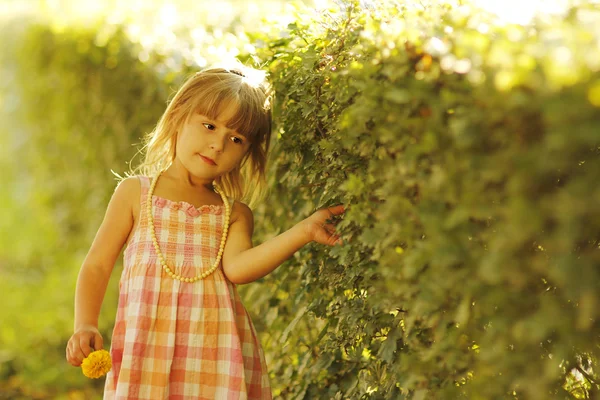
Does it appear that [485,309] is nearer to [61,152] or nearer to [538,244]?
Result: [538,244]

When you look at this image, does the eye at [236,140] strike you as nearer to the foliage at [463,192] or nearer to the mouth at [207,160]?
the mouth at [207,160]

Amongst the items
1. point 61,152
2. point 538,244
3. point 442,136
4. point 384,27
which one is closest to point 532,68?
point 442,136

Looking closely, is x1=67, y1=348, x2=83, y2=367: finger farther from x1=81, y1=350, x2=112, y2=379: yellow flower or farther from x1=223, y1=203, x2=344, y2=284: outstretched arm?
x1=223, y1=203, x2=344, y2=284: outstretched arm

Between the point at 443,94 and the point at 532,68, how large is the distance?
8.9 inches

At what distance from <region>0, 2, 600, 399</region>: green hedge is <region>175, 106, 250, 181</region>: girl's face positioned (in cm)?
25

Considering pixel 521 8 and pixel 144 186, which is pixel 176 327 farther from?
pixel 521 8

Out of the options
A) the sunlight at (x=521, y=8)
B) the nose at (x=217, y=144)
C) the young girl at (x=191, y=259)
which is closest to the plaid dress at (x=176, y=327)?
the young girl at (x=191, y=259)

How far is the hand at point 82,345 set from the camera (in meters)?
2.30

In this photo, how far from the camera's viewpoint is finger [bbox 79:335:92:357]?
231 centimetres

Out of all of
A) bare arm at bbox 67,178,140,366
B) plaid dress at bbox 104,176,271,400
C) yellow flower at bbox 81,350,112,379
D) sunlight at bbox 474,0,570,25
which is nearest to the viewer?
sunlight at bbox 474,0,570,25

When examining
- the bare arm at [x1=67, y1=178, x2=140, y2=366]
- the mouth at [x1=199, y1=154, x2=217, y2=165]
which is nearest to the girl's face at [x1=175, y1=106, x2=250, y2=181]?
the mouth at [x1=199, y1=154, x2=217, y2=165]

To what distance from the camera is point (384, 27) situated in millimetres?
1850

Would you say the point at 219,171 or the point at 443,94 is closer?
the point at 443,94

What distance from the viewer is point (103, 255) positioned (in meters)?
2.47
